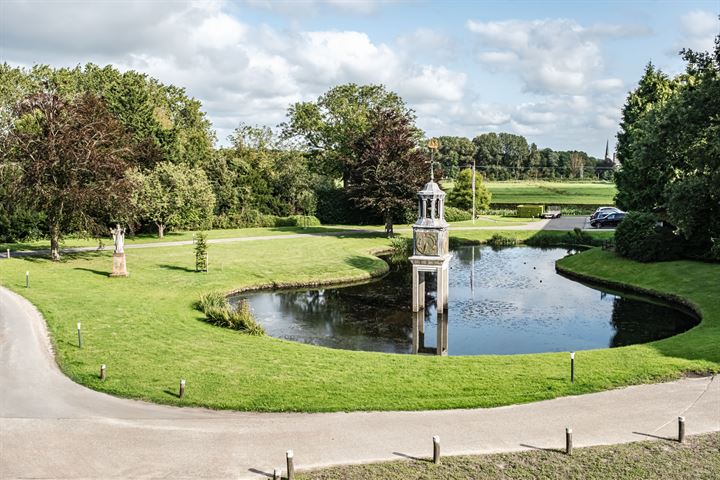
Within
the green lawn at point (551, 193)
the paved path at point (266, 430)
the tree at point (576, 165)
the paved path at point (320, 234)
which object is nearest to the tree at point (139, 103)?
the paved path at point (320, 234)

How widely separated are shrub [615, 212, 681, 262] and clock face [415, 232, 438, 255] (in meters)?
16.7

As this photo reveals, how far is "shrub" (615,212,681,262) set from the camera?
122ft

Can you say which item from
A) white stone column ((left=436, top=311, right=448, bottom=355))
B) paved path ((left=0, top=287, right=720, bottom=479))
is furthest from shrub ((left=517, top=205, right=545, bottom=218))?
paved path ((left=0, top=287, right=720, bottom=479))

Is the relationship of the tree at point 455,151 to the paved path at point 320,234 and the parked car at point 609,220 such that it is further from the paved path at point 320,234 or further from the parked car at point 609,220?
the parked car at point 609,220

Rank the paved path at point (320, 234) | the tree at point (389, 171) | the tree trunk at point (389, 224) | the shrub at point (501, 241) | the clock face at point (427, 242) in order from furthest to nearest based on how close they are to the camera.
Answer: the shrub at point (501, 241) → the tree trunk at point (389, 224) → the tree at point (389, 171) → the paved path at point (320, 234) → the clock face at point (427, 242)

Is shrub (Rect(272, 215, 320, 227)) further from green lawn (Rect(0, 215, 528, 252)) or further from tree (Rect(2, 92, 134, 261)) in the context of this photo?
tree (Rect(2, 92, 134, 261))

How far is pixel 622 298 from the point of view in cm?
3397

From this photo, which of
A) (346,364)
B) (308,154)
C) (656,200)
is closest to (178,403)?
(346,364)

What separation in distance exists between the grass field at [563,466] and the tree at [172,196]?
39.6 meters

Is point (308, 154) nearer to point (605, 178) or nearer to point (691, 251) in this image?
point (691, 251)

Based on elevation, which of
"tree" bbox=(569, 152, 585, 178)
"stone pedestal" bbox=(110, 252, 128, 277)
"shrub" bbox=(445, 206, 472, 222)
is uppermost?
"tree" bbox=(569, 152, 585, 178)

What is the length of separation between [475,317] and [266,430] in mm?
16852

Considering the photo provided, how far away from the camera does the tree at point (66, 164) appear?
34.6 metres

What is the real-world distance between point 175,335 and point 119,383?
5341 millimetres
